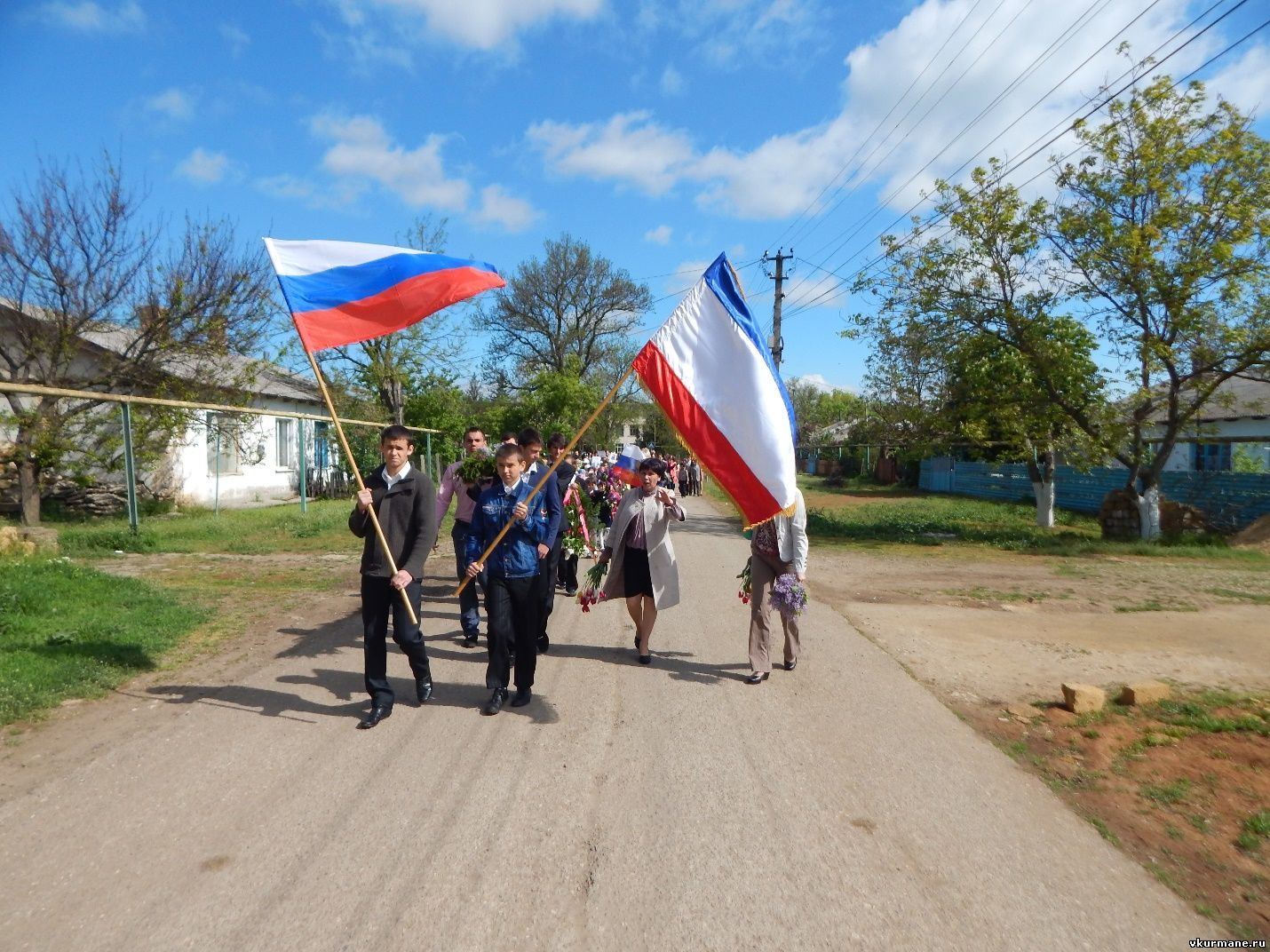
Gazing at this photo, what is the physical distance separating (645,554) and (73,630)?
4.97 m

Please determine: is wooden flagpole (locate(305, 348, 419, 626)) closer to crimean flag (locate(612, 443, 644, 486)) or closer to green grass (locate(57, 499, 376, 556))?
crimean flag (locate(612, 443, 644, 486))

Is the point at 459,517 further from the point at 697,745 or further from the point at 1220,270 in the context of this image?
the point at 1220,270

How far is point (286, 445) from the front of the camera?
25281 millimetres

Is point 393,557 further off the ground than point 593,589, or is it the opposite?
point 393,557

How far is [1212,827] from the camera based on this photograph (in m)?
4.26

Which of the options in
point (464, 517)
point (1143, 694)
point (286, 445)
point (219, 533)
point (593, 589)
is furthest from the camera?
point (286, 445)

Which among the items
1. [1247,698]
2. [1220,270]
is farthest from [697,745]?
[1220,270]

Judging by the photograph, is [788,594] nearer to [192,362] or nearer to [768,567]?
[768,567]

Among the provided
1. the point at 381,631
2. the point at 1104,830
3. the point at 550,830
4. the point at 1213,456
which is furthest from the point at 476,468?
the point at 1213,456

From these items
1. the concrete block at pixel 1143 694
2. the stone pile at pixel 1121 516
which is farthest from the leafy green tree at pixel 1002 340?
the concrete block at pixel 1143 694

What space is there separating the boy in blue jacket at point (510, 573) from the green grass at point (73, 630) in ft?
9.50

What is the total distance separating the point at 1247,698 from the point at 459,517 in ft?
22.2

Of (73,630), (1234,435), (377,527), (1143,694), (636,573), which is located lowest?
(1143,694)

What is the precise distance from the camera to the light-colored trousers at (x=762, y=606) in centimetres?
657
